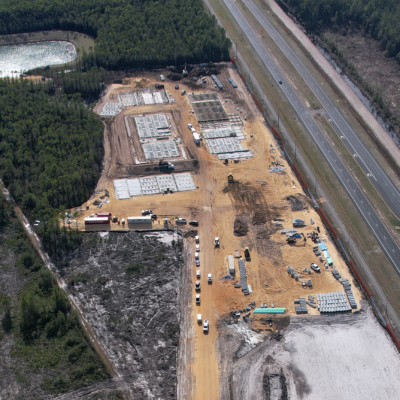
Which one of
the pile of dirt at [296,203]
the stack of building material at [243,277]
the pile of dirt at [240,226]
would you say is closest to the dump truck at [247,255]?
the stack of building material at [243,277]

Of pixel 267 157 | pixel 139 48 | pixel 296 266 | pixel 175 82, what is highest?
pixel 139 48

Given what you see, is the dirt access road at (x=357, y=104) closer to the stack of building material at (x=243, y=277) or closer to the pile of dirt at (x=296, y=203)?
the pile of dirt at (x=296, y=203)

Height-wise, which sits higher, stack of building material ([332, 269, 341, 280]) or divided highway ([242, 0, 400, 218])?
divided highway ([242, 0, 400, 218])

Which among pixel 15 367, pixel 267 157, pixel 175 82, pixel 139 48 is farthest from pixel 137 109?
pixel 15 367

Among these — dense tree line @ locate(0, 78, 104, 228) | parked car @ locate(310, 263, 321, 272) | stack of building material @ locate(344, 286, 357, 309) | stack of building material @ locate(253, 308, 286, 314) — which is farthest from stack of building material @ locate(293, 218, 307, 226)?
dense tree line @ locate(0, 78, 104, 228)

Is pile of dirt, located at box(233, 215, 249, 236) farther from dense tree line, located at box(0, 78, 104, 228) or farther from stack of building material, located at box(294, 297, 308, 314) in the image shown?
dense tree line, located at box(0, 78, 104, 228)

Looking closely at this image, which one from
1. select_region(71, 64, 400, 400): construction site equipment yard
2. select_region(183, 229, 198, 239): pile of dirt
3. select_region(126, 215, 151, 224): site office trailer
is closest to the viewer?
select_region(71, 64, 400, 400): construction site equipment yard

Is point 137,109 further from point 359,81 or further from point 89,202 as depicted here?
point 359,81
